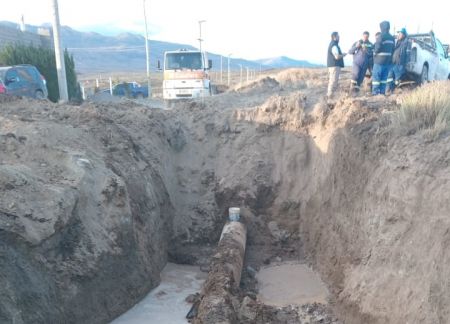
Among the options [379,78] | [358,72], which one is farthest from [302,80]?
[379,78]

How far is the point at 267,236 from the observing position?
9766 mm

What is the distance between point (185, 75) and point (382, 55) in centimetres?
1122

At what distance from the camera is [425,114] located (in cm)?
722

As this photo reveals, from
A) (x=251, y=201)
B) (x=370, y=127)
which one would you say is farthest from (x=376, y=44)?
(x=251, y=201)

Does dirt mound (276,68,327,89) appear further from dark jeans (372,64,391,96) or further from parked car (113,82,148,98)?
parked car (113,82,148,98)

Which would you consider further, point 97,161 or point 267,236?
point 267,236

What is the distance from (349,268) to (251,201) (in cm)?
362

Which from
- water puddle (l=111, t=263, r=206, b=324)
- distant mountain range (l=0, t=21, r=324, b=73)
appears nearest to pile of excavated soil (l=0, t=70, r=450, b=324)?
water puddle (l=111, t=263, r=206, b=324)

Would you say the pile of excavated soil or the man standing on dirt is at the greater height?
the man standing on dirt

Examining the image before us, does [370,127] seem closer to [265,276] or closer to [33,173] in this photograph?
[265,276]

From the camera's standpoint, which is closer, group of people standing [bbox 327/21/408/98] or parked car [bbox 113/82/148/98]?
group of people standing [bbox 327/21/408/98]

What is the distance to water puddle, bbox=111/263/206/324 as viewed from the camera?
22.7ft

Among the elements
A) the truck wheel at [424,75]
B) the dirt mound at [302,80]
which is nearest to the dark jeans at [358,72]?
the truck wheel at [424,75]

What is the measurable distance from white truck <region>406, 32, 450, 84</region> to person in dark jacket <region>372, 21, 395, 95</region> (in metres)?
1.55
